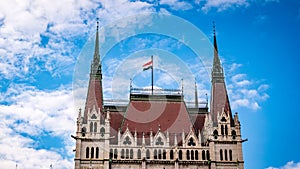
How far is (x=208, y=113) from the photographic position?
76000 mm

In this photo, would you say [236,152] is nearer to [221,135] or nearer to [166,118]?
[221,135]

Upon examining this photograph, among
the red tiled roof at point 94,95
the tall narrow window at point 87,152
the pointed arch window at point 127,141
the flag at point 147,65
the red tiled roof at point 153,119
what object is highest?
the flag at point 147,65

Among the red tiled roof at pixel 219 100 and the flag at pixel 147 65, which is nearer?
the red tiled roof at pixel 219 100

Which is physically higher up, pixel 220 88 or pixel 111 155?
pixel 220 88

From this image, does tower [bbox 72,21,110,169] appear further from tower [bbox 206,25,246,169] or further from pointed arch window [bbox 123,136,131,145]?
tower [bbox 206,25,246,169]

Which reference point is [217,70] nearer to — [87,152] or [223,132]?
[223,132]

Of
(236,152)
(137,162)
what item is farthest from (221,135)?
(137,162)

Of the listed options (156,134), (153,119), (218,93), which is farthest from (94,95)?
(218,93)

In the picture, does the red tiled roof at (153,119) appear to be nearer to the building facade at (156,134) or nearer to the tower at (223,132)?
the building facade at (156,134)

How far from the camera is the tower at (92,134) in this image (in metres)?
69.1

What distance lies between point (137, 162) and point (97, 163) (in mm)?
5983

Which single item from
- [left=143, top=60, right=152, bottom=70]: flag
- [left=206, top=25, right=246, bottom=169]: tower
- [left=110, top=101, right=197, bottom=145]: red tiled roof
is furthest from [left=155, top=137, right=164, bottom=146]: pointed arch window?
[left=143, top=60, right=152, bottom=70]: flag

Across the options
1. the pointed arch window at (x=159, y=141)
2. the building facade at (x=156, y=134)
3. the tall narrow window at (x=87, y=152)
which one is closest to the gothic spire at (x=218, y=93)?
the building facade at (x=156, y=134)

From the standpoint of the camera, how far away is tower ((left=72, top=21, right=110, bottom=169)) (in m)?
69.1
